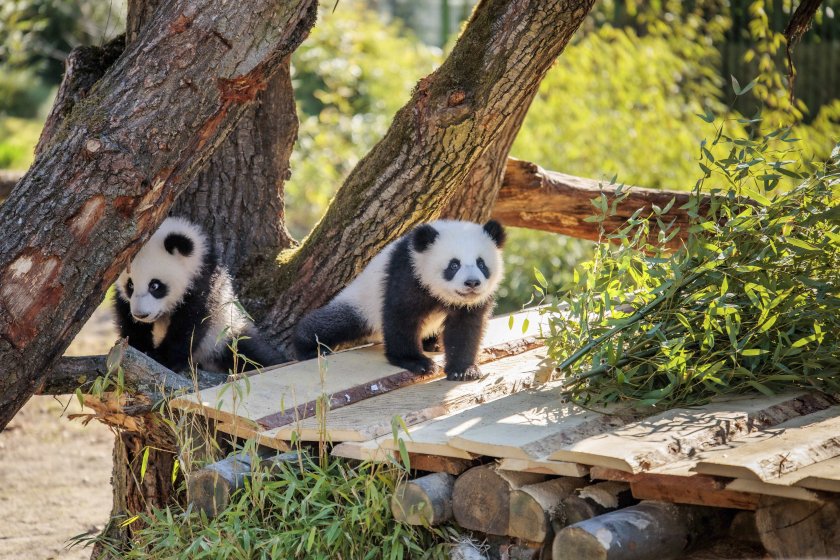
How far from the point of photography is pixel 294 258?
5.02 metres

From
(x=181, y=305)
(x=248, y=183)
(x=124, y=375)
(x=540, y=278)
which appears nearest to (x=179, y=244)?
(x=181, y=305)

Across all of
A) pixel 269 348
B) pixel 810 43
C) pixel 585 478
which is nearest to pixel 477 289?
pixel 269 348

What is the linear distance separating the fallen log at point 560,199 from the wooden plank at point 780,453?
8.23ft

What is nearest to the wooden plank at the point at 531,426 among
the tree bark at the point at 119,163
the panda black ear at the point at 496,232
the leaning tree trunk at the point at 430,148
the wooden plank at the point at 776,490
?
the wooden plank at the point at 776,490

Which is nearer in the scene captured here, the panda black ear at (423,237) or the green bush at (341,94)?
the panda black ear at (423,237)

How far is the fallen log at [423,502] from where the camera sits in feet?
9.70

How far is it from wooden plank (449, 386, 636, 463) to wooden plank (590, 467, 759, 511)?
0.74 feet

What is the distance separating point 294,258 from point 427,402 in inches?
62.5

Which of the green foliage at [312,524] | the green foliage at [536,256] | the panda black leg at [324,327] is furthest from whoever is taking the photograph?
the green foliage at [536,256]

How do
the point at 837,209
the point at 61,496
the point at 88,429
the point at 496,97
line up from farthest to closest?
the point at 88,429 → the point at 61,496 → the point at 496,97 → the point at 837,209

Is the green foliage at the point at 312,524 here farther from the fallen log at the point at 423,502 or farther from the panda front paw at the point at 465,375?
the panda front paw at the point at 465,375

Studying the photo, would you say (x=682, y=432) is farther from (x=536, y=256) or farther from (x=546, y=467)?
(x=536, y=256)

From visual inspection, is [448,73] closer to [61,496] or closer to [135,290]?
[135,290]

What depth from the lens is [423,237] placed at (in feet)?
14.8
